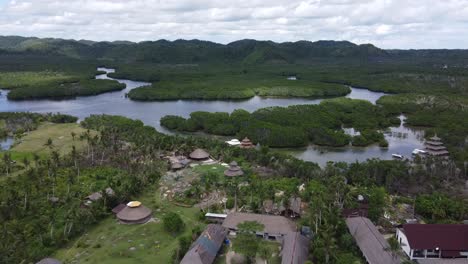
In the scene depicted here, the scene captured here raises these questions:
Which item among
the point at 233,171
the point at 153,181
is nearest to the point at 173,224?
the point at 153,181

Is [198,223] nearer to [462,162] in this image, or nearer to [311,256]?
[311,256]

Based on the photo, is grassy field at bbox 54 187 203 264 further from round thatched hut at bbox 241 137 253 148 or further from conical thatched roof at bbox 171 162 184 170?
round thatched hut at bbox 241 137 253 148

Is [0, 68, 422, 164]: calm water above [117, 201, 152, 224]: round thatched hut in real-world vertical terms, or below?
below

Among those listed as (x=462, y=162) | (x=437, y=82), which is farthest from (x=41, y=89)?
(x=437, y=82)

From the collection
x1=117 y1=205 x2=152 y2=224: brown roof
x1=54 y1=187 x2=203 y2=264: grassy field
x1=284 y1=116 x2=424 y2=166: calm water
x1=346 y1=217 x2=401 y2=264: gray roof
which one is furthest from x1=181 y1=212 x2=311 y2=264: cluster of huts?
x1=284 y1=116 x2=424 y2=166: calm water

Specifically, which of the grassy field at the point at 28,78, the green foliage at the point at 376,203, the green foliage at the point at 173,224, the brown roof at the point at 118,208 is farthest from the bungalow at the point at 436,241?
the grassy field at the point at 28,78
